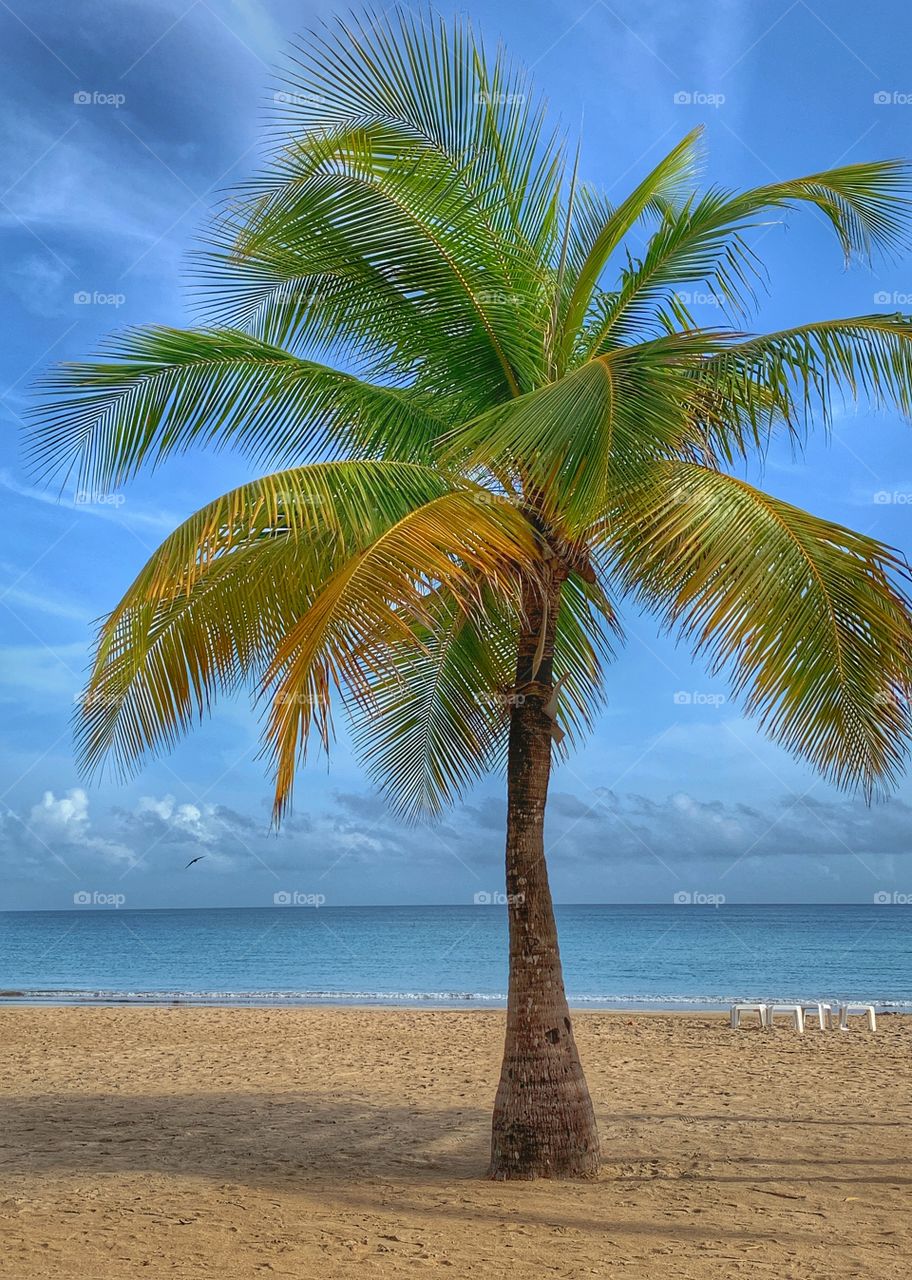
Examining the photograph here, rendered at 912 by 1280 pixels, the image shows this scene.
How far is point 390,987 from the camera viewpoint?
3722cm

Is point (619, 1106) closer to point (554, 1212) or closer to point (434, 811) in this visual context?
point (434, 811)

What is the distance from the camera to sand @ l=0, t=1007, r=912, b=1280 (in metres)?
5.53

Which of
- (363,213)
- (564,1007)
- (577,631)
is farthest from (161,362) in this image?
(564,1007)

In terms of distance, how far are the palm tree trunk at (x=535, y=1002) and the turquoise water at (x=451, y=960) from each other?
70.4ft

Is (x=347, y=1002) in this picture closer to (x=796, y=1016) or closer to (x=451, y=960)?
(x=796, y=1016)

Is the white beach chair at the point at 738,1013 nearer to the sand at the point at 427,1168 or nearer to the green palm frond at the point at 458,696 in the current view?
the sand at the point at 427,1168

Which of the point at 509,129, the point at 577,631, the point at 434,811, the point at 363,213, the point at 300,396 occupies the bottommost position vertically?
the point at 434,811

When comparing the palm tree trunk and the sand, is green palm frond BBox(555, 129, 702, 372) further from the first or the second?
the sand

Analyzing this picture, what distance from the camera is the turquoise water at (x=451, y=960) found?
3338 cm

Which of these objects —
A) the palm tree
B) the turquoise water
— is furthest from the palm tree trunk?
the turquoise water

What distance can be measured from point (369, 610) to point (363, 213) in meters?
3.17

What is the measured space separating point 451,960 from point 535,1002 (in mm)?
46337

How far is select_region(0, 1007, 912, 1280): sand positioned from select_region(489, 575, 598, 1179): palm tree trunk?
0.23 m

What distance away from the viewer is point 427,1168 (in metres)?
7.45
